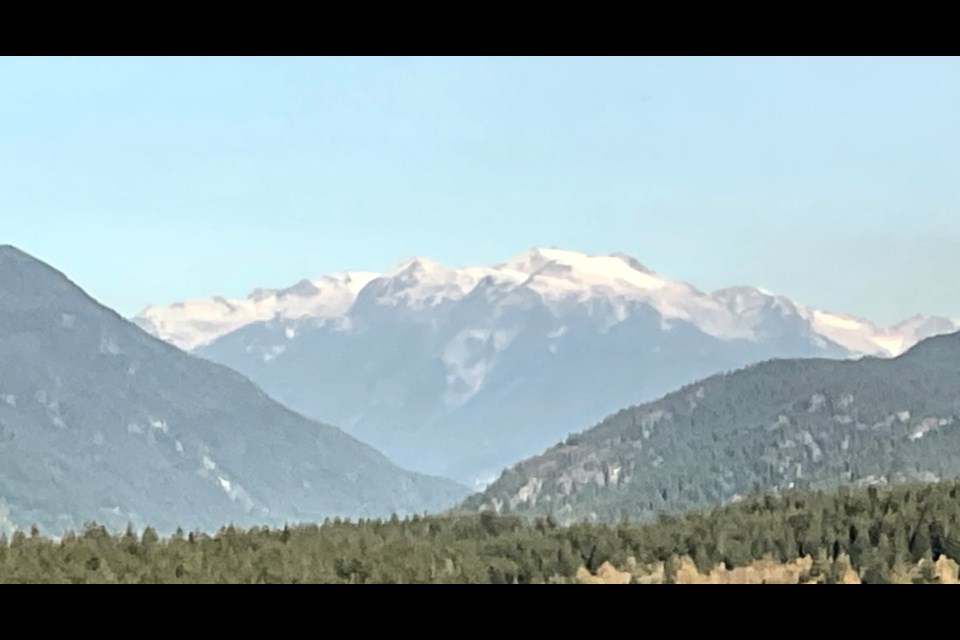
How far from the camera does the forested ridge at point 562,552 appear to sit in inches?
1259

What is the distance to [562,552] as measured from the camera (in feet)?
118

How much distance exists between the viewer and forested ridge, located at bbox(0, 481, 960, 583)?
31969mm
